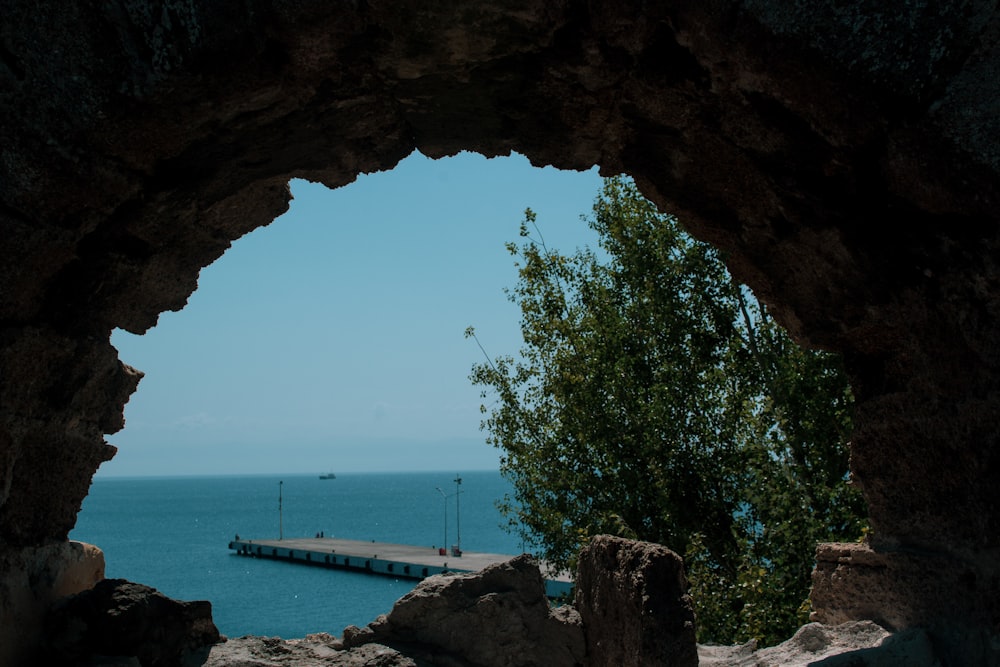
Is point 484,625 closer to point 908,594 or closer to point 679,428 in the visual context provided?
point 908,594

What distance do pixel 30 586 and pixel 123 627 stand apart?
564 mm

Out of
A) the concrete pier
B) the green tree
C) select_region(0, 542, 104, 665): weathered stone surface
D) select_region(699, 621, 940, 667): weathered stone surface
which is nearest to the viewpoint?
select_region(699, 621, 940, 667): weathered stone surface

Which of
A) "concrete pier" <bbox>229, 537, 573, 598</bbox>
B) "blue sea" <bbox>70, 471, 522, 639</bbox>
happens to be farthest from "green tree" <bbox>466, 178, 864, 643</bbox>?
"concrete pier" <bbox>229, 537, 573, 598</bbox>

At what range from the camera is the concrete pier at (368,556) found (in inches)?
1984

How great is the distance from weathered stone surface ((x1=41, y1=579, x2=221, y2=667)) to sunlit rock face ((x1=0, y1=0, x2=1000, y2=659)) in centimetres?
51

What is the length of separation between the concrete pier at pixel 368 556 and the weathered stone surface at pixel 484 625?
3881cm

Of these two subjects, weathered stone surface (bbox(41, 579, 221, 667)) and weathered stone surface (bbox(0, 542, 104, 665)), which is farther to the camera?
weathered stone surface (bbox(41, 579, 221, 667))

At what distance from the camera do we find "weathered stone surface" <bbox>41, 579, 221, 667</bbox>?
5.20 metres

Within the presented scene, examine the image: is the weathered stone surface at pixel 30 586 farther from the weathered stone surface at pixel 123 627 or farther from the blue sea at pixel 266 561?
the blue sea at pixel 266 561

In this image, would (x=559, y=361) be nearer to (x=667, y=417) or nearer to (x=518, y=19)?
(x=667, y=417)

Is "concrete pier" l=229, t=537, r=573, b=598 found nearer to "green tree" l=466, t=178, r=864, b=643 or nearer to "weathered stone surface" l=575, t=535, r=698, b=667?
"green tree" l=466, t=178, r=864, b=643

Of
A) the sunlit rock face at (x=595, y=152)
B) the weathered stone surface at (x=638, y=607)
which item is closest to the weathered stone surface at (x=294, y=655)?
the weathered stone surface at (x=638, y=607)

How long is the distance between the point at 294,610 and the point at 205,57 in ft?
148

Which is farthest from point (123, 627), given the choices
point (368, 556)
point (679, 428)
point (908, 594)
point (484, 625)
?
point (368, 556)
